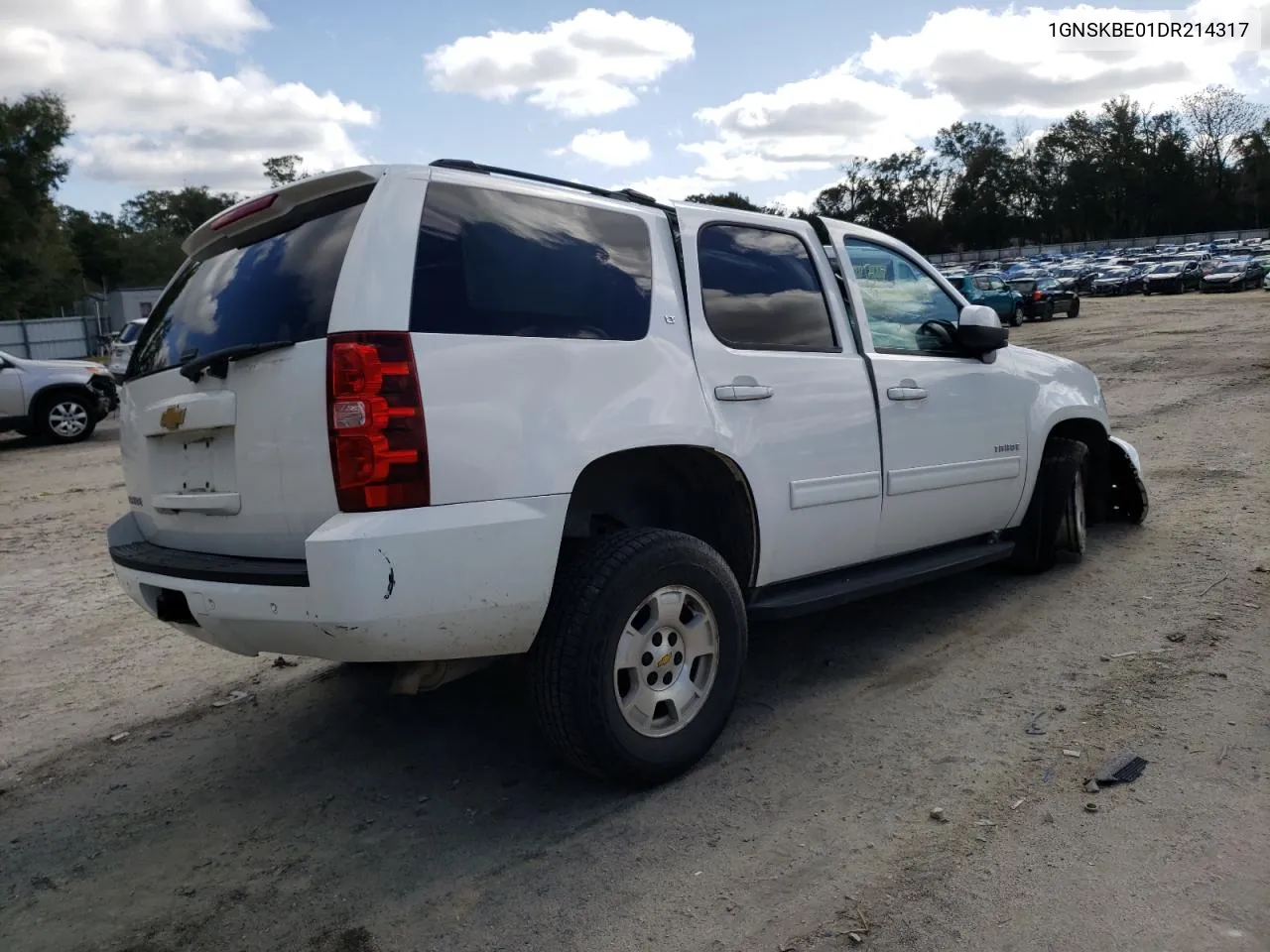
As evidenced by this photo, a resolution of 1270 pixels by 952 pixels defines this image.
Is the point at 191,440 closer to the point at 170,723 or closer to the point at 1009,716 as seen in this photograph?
the point at 170,723

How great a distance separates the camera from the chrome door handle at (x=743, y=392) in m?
3.66

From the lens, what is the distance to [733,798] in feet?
10.9

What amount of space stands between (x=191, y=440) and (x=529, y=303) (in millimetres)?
1220

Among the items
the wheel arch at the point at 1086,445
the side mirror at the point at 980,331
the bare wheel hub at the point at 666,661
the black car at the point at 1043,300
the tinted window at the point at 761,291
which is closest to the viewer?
the bare wheel hub at the point at 666,661

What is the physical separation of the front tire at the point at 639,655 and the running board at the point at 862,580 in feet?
1.17

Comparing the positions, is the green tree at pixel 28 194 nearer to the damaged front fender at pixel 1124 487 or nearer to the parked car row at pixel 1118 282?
the parked car row at pixel 1118 282

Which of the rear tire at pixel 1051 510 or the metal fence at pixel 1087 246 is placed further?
the metal fence at pixel 1087 246

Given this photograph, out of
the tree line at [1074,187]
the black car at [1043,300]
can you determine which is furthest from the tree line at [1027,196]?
the black car at [1043,300]

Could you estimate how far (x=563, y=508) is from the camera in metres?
3.13

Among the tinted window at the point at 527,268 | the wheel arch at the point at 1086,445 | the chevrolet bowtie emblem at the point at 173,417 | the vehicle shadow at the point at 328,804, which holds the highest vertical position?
the tinted window at the point at 527,268

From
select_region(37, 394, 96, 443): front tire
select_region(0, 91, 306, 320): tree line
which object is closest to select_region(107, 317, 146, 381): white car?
select_region(37, 394, 96, 443): front tire

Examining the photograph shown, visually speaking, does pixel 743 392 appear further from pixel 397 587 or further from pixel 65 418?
pixel 65 418

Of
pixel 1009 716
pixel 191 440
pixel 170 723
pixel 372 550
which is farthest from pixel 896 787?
pixel 170 723

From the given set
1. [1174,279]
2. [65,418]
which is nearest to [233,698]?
[65,418]
